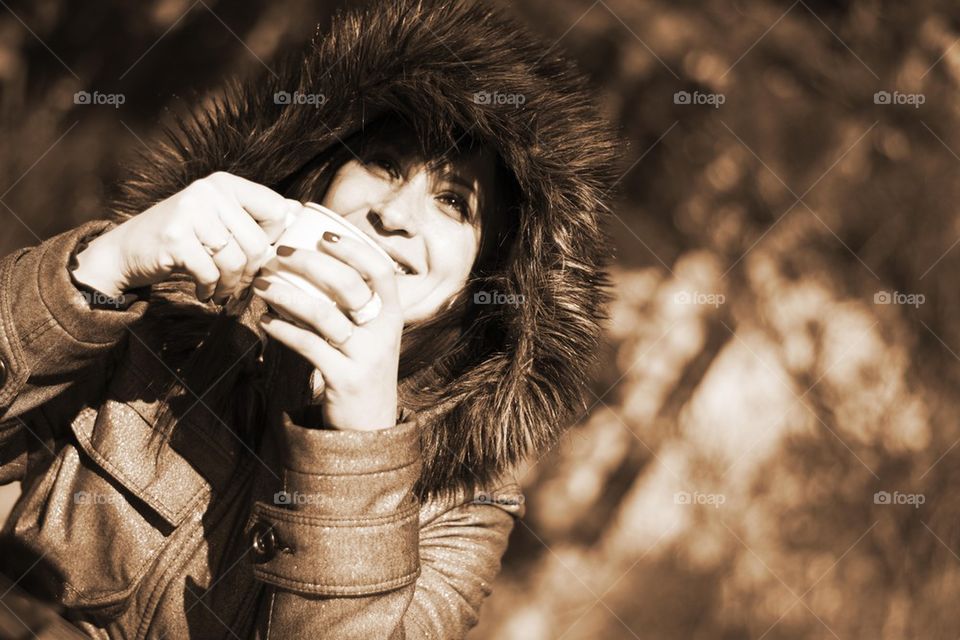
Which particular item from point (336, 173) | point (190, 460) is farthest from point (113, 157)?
point (190, 460)

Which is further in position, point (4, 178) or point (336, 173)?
point (4, 178)

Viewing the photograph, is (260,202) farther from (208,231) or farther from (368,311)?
(368,311)

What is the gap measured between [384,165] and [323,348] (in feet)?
1.29

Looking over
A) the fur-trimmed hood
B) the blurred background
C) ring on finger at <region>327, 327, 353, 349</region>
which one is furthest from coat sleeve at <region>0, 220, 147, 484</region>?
the blurred background

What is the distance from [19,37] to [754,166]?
165cm

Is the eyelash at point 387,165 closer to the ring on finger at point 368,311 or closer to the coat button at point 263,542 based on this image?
the ring on finger at point 368,311

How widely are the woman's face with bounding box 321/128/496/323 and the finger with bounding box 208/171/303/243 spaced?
203mm

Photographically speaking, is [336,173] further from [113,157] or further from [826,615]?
[826,615]

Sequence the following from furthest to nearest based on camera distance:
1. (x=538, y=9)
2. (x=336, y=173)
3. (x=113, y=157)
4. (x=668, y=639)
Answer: (x=668, y=639), (x=113, y=157), (x=538, y=9), (x=336, y=173)

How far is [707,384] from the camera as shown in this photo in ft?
6.64

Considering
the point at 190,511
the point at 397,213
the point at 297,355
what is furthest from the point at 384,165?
the point at 190,511

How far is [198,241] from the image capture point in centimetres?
86

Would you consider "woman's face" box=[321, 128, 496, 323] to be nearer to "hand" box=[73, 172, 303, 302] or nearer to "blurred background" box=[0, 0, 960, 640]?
"hand" box=[73, 172, 303, 302]

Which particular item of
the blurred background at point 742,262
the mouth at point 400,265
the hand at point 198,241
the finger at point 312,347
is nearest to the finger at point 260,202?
the hand at point 198,241
